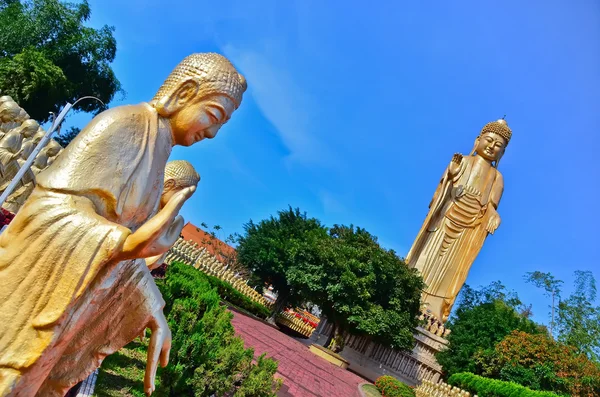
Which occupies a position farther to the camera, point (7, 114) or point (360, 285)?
point (360, 285)

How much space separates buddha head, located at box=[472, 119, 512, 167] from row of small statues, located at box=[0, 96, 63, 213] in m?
16.3

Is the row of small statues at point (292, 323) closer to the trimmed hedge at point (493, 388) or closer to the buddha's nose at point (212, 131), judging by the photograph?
the trimmed hedge at point (493, 388)

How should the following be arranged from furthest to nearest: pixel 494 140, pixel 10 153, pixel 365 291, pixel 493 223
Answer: pixel 494 140 < pixel 493 223 < pixel 365 291 < pixel 10 153

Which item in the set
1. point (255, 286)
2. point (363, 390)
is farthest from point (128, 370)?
point (255, 286)

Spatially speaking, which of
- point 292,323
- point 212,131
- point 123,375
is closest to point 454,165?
point 292,323

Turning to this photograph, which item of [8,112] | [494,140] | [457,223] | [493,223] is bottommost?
[8,112]

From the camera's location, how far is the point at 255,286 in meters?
27.4

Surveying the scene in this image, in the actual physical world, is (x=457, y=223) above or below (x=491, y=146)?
below

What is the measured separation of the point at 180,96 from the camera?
6.63ft

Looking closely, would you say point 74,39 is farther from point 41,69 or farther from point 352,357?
point 352,357

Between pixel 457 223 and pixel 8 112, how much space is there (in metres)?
16.1

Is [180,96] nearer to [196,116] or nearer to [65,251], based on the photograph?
[196,116]

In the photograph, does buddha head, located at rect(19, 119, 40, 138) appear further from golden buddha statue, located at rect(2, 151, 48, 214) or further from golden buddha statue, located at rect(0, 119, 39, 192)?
golden buddha statue, located at rect(2, 151, 48, 214)

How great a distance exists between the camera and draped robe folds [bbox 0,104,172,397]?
1.43m
